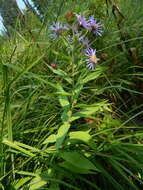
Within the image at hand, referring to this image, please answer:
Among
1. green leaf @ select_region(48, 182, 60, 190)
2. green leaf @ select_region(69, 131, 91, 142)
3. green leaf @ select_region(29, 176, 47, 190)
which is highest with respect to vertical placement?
green leaf @ select_region(69, 131, 91, 142)

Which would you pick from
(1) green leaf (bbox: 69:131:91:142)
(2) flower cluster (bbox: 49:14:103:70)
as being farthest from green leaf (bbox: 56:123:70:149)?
(2) flower cluster (bbox: 49:14:103:70)

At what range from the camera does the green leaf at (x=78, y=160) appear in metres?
0.57

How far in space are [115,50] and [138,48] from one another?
10 cm

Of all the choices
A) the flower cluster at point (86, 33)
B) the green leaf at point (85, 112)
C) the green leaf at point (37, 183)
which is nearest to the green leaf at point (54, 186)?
the green leaf at point (37, 183)

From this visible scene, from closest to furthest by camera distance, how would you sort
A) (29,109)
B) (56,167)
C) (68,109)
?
1. (56,167)
2. (68,109)
3. (29,109)

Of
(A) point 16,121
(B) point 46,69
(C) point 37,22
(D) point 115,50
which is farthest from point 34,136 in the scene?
(C) point 37,22

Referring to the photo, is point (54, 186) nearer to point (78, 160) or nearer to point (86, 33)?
point (78, 160)

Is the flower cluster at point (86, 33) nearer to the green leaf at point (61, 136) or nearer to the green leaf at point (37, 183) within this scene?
the green leaf at point (61, 136)

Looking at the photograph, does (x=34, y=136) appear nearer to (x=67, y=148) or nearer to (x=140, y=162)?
(x=67, y=148)

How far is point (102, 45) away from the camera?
124 cm

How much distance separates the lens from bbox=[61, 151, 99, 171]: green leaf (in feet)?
1.87

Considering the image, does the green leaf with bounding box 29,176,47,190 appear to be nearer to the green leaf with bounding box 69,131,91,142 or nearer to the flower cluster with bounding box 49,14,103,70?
the green leaf with bounding box 69,131,91,142

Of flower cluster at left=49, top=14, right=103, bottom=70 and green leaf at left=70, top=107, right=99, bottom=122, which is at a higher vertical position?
flower cluster at left=49, top=14, right=103, bottom=70

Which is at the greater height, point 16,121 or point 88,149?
point 16,121
